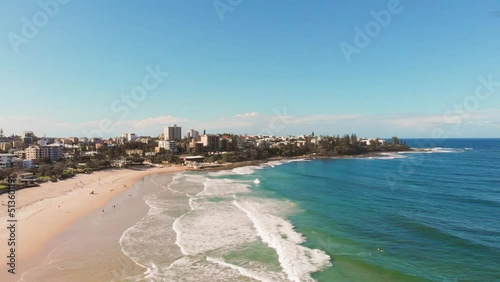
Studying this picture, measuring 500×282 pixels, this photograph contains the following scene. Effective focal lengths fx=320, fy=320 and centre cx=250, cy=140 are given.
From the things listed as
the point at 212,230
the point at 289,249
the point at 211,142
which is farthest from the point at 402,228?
the point at 211,142

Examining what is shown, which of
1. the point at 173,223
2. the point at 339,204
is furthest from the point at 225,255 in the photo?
the point at 339,204

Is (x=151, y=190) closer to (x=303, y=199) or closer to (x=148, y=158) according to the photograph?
(x=303, y=199)

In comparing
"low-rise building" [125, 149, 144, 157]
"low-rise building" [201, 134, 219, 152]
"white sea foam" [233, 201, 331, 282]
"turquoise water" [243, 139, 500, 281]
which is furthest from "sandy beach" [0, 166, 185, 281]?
"low-rise building" [201, 134, 219, 152]

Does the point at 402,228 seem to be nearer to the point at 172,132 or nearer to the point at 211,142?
the point at 211,142

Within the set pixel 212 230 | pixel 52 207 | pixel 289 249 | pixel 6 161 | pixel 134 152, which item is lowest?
pixel 289 249

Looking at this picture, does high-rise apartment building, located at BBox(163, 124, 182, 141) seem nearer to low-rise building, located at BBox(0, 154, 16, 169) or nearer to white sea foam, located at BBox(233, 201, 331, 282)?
low-rise building, located at BBox(0, 154, 16, 169)

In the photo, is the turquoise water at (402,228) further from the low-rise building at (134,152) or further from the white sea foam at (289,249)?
the low-rise building at (134,152)

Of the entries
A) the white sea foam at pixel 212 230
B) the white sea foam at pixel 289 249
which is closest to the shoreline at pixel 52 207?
the white sea foam at pixel 212 230
